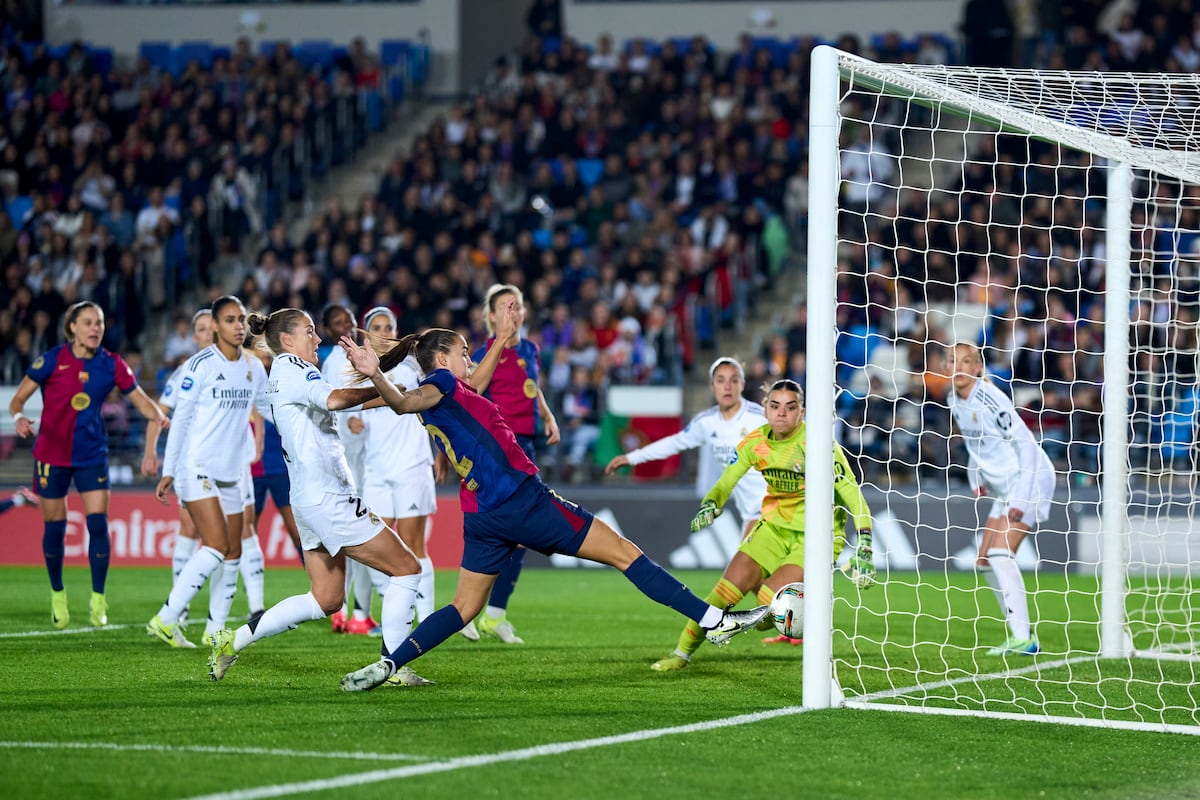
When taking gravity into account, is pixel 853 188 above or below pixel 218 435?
above

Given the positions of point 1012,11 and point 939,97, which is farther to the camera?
point 1012,11

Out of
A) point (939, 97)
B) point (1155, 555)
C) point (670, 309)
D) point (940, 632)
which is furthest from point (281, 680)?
point (670, 309)

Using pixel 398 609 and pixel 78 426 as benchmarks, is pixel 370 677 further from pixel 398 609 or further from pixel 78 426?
pixel 78 426

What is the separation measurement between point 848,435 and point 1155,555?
11.1 ft

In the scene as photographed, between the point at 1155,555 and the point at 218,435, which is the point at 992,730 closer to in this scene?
the point at 218,435

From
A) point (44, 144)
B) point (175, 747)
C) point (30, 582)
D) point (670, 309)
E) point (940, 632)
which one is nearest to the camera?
point (175, 747)

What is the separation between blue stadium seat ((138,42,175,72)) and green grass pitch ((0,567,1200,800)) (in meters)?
19.8

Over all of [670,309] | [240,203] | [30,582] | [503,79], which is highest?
[503,79]

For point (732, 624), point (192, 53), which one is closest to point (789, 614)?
point (732, 624)

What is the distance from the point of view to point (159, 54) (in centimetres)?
2745

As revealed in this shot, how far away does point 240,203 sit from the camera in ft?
74.4

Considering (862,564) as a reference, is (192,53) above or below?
above

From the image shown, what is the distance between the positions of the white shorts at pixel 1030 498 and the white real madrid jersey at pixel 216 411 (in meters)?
4.90

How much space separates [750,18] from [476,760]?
2231 centimetres
